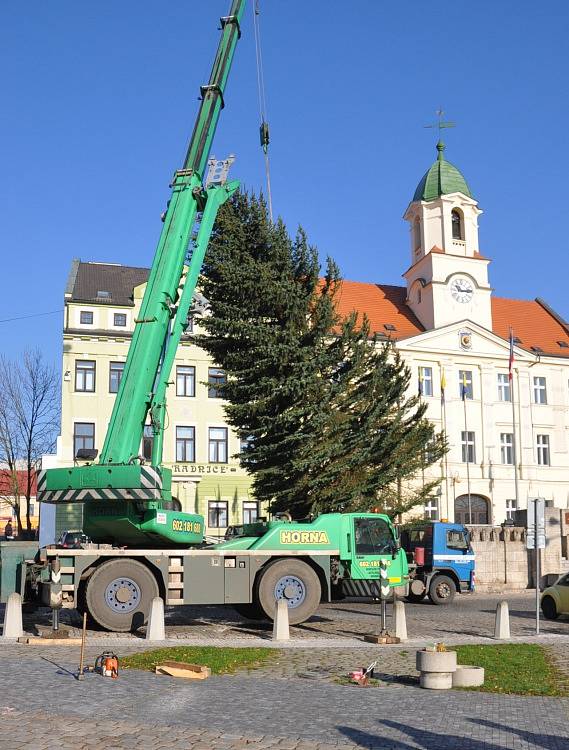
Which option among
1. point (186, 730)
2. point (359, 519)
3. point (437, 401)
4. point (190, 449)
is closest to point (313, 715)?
point (186, 730)

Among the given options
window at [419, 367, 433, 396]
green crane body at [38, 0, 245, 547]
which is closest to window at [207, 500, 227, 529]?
window at [419, 367, 433, 396]

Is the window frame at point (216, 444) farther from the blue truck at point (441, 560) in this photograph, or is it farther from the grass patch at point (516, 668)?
the grass patch at point (516, 668)

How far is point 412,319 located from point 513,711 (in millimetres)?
48353

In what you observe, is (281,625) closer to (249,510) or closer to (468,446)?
(249,510)

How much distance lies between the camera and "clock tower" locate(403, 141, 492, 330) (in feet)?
183

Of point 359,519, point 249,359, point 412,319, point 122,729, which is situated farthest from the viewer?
point 412,319

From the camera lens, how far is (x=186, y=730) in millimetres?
8719

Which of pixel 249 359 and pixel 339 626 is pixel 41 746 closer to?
pixel 339 626

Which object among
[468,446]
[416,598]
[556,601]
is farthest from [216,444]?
[556,601]

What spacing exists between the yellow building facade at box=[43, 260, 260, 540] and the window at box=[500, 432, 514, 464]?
16.6 meters

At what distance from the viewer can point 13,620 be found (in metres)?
15.7

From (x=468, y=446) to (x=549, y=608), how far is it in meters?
31.5

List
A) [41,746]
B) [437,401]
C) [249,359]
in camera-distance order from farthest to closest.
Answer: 1. [437,401]
2. [249,359]
3. [41,746]

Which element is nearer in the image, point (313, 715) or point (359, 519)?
point (313, 715)
